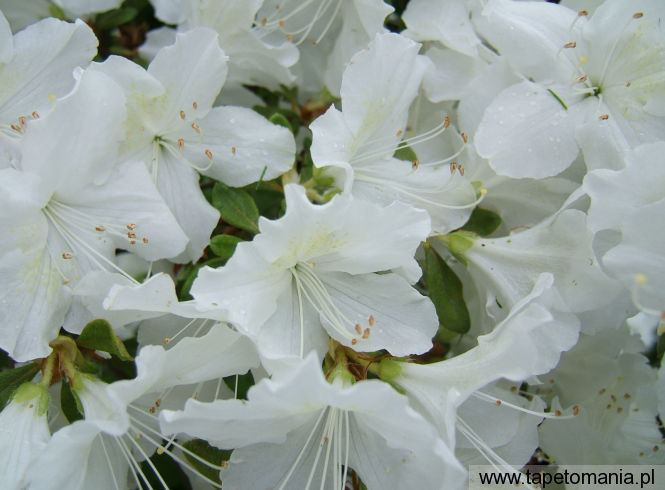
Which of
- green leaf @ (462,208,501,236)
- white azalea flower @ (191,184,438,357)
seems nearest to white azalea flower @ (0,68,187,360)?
white azalea flower @ (191,184,438,357)

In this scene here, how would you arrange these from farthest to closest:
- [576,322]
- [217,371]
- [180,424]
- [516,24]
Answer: [516,24]
[576,322]
[217,371]
[180,424]

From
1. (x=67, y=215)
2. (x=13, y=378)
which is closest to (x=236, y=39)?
(x=67, y=215)

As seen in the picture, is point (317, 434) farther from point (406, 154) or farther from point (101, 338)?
point (406, 154)

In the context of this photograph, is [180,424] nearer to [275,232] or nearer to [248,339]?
[248,339]

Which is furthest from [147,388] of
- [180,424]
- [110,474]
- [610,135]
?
[610,135]

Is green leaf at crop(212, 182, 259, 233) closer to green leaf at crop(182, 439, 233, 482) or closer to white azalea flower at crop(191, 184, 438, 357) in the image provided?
white azalea flower at crop(191, 184, 438, 357)

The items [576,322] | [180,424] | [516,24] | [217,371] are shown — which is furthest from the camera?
[516,24]

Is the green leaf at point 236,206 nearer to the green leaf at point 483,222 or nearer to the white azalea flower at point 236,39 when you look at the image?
the white azalea flower at point 236,39
